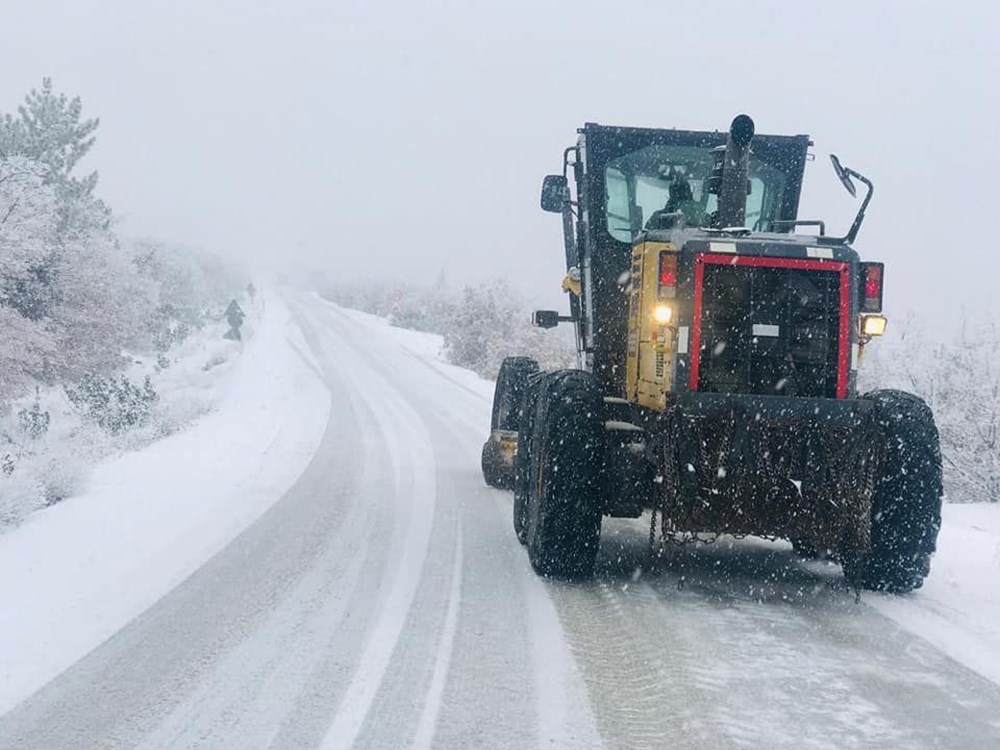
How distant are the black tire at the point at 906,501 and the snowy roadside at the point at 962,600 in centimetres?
19

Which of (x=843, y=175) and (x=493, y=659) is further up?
(x=843, y=175)

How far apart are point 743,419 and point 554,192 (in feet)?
10.9

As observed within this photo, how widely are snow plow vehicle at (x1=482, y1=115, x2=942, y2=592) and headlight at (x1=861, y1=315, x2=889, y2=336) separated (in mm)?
15

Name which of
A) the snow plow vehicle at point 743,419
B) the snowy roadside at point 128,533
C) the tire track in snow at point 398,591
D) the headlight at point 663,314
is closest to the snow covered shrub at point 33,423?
the snowy roadside at point 128,533

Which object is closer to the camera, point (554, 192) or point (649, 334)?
point (649, 334)

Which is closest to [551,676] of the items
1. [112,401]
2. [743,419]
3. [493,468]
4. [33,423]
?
[743,419]

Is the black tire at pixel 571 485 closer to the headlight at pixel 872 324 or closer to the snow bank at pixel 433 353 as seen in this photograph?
the headlight at pixel 872 324

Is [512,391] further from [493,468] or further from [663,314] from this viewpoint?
[663,314]

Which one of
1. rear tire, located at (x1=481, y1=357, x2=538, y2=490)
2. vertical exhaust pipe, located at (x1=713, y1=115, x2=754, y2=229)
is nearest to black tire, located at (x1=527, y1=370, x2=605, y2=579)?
vertical exhaust pipe, located at (x1=713, y1=115, x2=754, y2=229)

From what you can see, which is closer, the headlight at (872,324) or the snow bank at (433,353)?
the headlight at (872,324)

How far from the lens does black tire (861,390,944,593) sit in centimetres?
616

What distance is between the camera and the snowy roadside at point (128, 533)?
16.3 feet

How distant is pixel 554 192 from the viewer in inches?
330

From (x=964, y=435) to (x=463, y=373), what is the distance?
52.4ft
